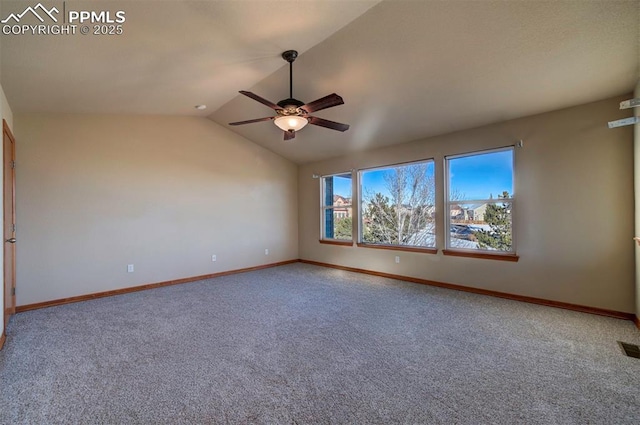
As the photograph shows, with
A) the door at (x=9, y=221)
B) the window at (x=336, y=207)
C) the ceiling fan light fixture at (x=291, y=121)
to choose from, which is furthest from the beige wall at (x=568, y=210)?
the door at (x=9, y=221)

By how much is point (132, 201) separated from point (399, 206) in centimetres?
463

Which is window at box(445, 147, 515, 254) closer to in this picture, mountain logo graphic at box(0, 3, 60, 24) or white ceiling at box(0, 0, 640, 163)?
white ceiling at box(0, 0, 640, 163)

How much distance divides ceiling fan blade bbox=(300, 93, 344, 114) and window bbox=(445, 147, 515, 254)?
2772mm

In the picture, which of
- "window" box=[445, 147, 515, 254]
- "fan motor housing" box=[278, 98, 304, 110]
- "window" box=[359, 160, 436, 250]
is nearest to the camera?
"fan motor housing" box=[278, 98, 304, 110]

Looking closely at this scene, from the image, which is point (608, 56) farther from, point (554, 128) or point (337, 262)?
point (337, 262)

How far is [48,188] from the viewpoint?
3881 millimetres

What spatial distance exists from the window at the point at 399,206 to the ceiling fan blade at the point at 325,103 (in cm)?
281

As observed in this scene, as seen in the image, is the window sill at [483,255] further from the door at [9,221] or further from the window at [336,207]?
the door at [9,221]

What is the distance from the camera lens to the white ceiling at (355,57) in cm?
232

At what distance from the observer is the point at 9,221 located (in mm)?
3340

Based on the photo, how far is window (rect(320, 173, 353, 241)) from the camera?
6.12 metres

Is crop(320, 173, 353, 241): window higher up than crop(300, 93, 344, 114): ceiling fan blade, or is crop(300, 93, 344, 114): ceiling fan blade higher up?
crop(300, 93, 344, 114): ceiling fan blade

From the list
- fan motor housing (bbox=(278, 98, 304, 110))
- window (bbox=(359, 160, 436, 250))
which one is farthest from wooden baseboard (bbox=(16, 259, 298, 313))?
fan motor housing (bbox=(278, 98, 304, 110))

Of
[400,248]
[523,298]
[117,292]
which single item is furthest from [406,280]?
[117,292]
